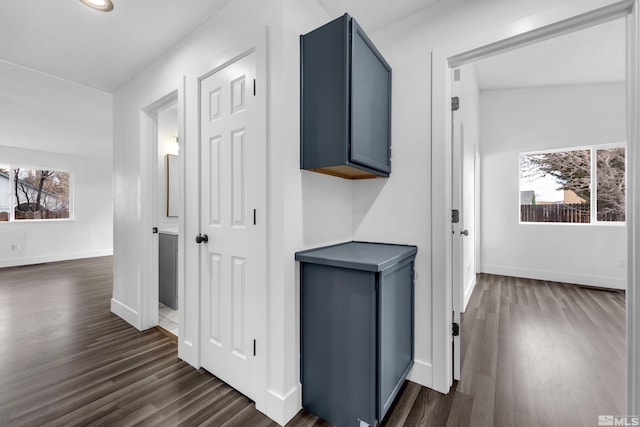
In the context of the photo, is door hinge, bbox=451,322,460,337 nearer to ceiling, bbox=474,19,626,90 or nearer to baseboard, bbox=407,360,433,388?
baseboard, bbox=407,360,433,388

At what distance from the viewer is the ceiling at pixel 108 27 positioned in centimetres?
179

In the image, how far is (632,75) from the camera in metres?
1.22

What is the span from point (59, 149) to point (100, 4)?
5.99 meters

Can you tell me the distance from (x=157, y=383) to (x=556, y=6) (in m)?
3.20

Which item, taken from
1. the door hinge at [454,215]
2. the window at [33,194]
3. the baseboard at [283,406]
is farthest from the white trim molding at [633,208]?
the window at [33,194]

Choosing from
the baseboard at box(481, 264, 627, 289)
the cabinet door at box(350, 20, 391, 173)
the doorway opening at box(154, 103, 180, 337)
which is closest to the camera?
the cabinet door at box(350, 20, 391, 173)

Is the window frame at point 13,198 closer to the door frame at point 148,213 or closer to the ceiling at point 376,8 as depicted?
the door frame at point 148,213

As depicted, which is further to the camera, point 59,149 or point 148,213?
point 59,149

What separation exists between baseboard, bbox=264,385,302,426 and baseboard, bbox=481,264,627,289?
14.6 ft

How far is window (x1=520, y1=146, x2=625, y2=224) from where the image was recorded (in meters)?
4.02

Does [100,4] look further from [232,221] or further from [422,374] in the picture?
[422,374]

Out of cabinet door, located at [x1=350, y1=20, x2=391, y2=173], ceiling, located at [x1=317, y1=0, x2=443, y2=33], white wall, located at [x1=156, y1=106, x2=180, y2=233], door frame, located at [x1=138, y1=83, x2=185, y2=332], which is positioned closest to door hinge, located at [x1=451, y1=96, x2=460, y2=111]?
cabinet door, located at [x1=350, y1=20, x2=391, y2=173]

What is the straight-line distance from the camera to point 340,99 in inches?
55.7

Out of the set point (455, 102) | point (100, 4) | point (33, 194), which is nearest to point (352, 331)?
point (455, 102)
